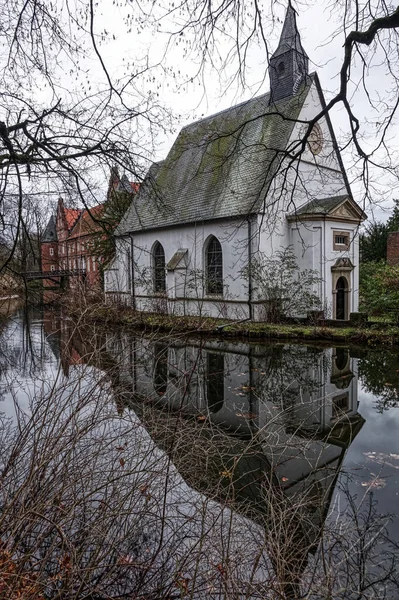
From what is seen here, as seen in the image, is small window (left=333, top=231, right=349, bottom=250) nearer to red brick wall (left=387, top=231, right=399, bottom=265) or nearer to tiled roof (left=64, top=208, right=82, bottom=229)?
red brick wall (left=387, top=231, right=399, bottom=265)

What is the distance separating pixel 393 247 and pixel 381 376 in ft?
67.0

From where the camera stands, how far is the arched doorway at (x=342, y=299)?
17500 millimetres

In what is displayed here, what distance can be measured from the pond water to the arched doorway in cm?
818

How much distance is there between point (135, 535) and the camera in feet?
10.0

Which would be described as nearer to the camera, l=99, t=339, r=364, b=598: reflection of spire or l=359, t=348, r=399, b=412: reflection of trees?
l=99, t=339, r=364, b=598: reflection of spire

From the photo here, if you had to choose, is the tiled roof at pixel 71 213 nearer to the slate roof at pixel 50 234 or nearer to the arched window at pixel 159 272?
the slate roof at pixel 50 234

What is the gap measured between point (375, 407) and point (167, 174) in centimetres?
1959

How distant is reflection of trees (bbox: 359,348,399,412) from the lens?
7.32 meters

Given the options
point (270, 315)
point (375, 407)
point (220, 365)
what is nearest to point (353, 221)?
point (270, 315)

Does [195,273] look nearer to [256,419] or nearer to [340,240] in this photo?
[340,240]

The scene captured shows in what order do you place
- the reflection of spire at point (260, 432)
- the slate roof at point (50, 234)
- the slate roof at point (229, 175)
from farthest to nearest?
the slate roof at point (229, 175), the slate roof at point (50, 234), the reflection of spire at point (260, 432)

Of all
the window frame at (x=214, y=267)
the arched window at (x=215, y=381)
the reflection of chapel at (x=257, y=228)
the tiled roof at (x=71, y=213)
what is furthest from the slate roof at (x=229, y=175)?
the tiled roof at (x=71, y=213)

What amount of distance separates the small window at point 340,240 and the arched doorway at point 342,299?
1384mm

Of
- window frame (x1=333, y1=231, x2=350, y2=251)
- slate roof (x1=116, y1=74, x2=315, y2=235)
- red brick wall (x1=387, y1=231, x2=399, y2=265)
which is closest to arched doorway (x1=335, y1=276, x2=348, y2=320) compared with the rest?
window frame (x1=333, y1=231, x2=350, y2=251)
